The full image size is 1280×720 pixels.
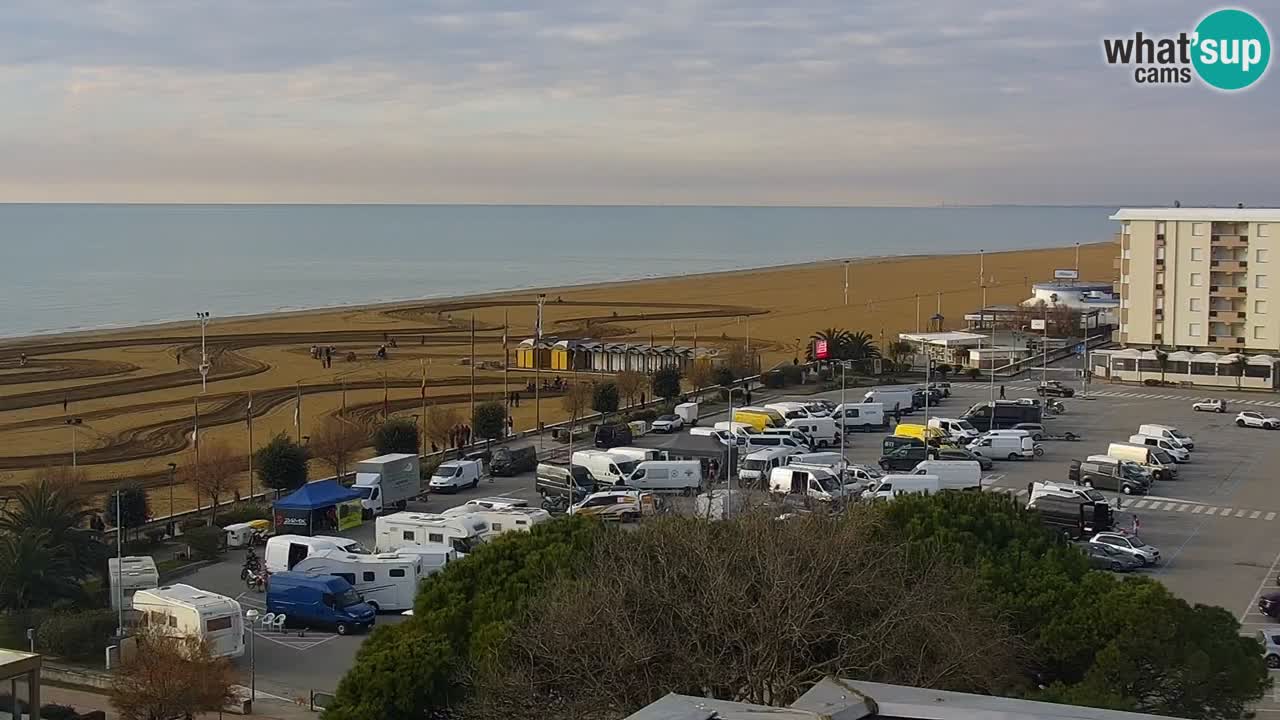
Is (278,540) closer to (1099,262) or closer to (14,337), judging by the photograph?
(14,337)

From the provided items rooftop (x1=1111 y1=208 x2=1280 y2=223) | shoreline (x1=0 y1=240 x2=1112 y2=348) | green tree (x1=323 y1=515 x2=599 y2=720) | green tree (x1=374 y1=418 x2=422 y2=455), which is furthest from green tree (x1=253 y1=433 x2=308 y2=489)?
shoreline (x1=0 y1=240 x2=1112 y2=348)

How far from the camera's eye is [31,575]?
23.1m

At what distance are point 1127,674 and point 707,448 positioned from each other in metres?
19.5

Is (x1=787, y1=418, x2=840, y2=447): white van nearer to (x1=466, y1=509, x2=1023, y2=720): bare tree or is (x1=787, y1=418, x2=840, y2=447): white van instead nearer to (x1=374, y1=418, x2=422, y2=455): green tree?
(x1=374, y1=418, x2=422, y2=455): green tree

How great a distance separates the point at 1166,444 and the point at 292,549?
23.3 metres

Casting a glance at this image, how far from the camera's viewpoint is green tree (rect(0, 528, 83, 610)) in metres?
23.0

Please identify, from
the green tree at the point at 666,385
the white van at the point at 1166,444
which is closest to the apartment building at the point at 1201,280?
the white van at the point at 1166,444

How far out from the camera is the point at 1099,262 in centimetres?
14488

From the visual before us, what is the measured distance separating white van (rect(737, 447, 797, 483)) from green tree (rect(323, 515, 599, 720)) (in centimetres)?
1465

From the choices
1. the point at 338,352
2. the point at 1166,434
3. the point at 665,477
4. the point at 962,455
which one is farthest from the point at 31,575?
the point at 338,352

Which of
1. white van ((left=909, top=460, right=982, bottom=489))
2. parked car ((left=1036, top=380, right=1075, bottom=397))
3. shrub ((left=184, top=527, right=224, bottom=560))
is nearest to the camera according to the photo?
shrub ((left=184, top=527, right=224, bottom=560))

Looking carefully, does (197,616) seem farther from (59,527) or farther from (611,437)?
(611,437)

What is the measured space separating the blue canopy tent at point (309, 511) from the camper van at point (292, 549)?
9.29 feet

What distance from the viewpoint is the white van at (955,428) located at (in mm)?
39531
